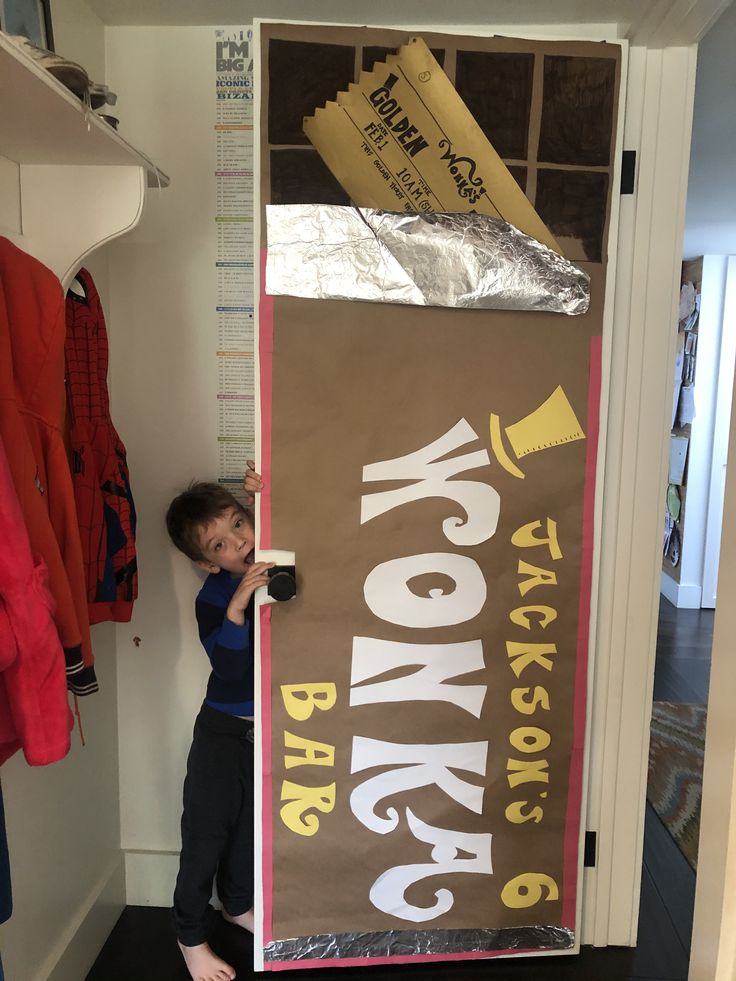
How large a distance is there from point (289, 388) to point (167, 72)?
31.8 inches

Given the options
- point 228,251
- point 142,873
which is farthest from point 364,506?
point 142,873

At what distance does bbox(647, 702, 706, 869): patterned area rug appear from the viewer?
2.22 m

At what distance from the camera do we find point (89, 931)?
1651mm

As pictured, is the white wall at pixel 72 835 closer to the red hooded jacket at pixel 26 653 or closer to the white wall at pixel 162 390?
the white wall at pixel 162 390

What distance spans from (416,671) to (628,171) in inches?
45.2

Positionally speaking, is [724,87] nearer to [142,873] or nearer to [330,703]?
[330,703]

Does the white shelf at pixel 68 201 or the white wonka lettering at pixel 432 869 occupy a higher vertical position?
the white shelf at pixel 68 201

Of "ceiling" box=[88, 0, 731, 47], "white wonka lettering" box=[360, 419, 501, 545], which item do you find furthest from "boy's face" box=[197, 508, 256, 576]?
"ceiling" box=[88, 0, 731, 47]

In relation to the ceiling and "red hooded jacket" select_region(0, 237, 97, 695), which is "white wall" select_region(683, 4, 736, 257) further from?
"red hooded jacket" select_region(0, 237, 97, 695)

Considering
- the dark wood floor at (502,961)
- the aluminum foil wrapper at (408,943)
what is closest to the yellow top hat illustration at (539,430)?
the aluminum foil wrapper at (408,943)

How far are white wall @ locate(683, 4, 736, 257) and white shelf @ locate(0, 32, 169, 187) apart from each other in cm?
140

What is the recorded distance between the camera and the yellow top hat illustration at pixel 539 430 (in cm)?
149

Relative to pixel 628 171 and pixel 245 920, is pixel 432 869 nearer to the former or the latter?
pixel 245 920

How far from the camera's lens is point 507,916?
5.27ft
